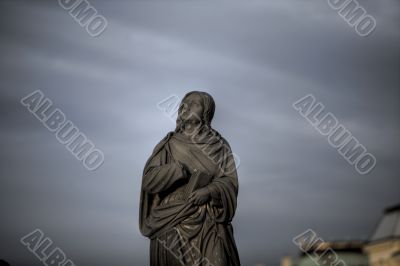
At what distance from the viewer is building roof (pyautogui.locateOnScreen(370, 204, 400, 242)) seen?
1991 cm

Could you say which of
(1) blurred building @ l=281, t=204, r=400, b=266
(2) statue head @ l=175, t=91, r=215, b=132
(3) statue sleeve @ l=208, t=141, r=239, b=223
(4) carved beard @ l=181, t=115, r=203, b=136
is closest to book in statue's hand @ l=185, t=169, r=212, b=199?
(3) statue sleeve @ l=208, t=141, r=239, b=223

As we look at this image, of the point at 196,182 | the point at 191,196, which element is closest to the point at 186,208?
the point at 191,196

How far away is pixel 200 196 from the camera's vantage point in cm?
1002

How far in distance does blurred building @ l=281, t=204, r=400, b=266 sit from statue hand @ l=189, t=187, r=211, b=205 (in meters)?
8.73

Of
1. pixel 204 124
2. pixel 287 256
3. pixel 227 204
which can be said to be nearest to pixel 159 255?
pixel 227 204

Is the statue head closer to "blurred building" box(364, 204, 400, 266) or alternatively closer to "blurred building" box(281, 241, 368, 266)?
"blurred building" box(281, 241, 368, 266)

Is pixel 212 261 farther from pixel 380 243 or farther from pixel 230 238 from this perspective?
pixel 380 243

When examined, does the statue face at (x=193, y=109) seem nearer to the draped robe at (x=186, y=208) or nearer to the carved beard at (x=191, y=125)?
the carved beard at (x=191, y=125)

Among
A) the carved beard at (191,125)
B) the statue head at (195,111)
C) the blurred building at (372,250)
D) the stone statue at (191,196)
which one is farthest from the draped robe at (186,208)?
the blurred building at (372,250)

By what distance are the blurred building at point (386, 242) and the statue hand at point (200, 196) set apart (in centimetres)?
1013

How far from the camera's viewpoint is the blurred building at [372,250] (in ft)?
61.7

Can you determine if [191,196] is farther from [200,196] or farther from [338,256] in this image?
[338,256]

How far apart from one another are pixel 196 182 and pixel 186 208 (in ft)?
1.34

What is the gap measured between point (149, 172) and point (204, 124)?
1.19m
